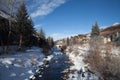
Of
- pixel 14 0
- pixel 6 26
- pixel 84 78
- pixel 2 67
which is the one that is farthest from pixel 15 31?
pixel 84 78

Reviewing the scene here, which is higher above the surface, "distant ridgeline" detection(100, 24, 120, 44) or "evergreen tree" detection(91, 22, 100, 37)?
"evergreen tree" detection(91, 22, 100, 37)

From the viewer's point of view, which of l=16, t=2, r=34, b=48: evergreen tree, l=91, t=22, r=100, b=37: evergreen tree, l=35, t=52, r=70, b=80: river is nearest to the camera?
l=35, t=52, r=70, b=80: river

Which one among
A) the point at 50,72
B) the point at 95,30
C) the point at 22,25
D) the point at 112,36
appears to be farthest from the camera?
the point at 95,30

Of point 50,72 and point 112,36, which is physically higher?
point 112,36

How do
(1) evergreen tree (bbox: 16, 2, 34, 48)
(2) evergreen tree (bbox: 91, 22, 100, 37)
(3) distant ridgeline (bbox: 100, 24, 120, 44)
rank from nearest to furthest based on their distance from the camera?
(1) evergreen tree (bbox: 16, 2, 34, 48), (3) distant ridgeline (bbox: 100, 24, 120, 44), (2) evergreen tree (bbox: 91, 22, 100, 37)

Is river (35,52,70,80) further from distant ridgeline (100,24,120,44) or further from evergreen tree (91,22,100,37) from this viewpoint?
evergreen tree (91,22,100,37)

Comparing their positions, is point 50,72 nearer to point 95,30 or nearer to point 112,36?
point 112,36

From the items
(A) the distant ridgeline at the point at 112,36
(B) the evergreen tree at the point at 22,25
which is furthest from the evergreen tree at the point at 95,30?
(B) the evergreen tree at the point at 22,25

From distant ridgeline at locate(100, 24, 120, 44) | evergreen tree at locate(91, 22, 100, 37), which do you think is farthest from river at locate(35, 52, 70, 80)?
evergreen tree at locate(91, 22, 100, 37)

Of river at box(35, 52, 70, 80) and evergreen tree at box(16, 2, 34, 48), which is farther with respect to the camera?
evergreen tree at box(16, 2, 34, 48)

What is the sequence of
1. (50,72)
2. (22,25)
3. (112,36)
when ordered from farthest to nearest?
(112,36)
(22,25)
(50,72)

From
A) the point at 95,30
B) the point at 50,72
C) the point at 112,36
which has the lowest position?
the point at 50,72

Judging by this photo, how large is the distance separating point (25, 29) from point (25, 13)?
3.70m

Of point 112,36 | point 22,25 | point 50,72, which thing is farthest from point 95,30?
point 50,72
